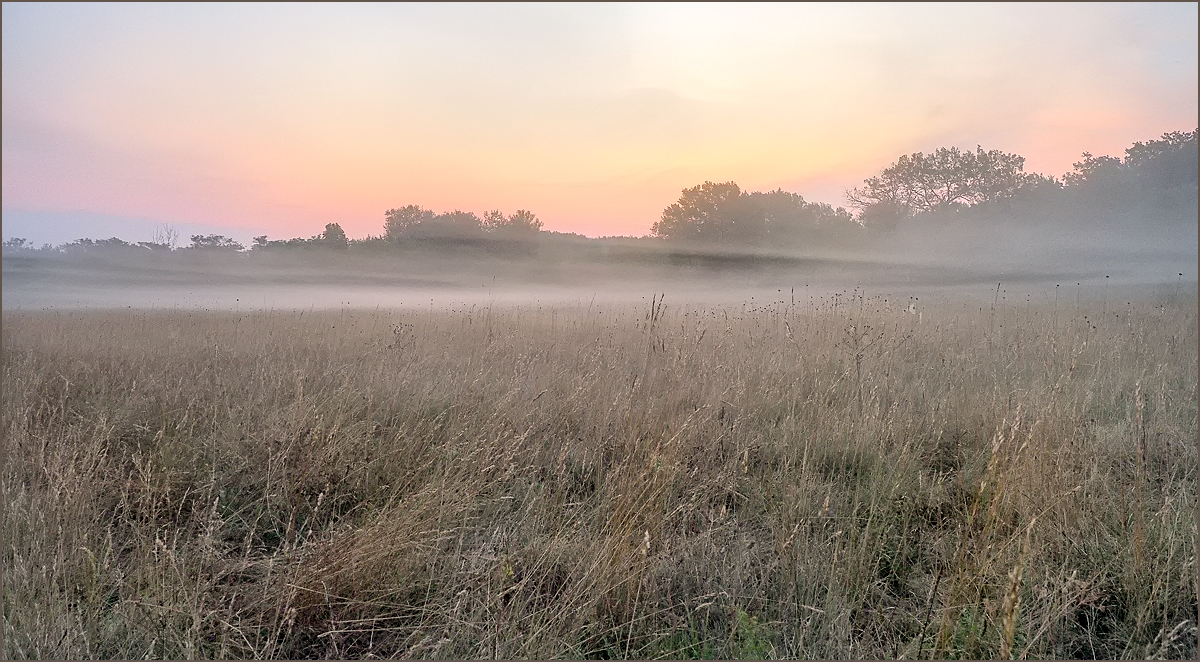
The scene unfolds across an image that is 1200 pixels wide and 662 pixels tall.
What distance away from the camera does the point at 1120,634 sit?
2012 mm

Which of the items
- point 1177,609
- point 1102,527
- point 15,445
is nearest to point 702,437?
point 1102,527

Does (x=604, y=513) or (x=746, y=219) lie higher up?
(x=746, y=219)

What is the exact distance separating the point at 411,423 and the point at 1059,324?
23.8ft

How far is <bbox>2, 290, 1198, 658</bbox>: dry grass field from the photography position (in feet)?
6.51

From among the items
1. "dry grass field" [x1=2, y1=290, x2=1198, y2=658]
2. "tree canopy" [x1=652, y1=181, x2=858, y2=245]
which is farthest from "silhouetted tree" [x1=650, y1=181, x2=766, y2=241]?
"dry grass field" [x1=2, y1=290, x2=1198, y2=658]

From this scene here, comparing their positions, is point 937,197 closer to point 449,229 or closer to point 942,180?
point 942,180

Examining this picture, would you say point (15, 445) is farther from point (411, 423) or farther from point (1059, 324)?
point (1059, 324)

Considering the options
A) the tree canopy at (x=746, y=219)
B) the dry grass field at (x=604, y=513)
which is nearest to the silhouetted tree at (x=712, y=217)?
the tree canopy at (x=746, y=219)

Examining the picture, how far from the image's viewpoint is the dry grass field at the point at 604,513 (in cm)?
198

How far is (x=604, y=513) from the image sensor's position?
2.67 metres

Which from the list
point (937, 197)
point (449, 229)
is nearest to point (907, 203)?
point (937, 197)

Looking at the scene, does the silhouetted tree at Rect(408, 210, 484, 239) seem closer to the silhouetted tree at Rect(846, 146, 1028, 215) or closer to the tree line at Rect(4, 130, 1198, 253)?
→ the tree line at Rect(4, 130, 1198, 253)

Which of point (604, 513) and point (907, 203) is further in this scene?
point (907, 203)

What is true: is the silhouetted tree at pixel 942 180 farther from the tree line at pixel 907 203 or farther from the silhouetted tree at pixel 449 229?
the silhouetted tree at pixel 449 229
